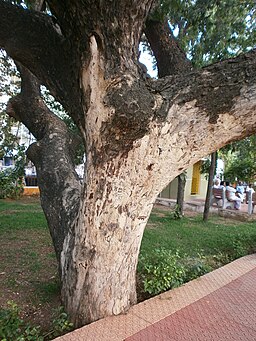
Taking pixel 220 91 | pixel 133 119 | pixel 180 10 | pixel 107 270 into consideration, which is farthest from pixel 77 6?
pixel 180 10

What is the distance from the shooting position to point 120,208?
103 inches

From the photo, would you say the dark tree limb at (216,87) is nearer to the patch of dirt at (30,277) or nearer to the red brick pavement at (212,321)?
the red brick pavement at (212,321)

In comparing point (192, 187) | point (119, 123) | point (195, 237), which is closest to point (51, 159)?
point (119, 123)

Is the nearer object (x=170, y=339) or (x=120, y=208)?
(x=170, y=339)

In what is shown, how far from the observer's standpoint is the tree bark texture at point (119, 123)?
2.44 meters

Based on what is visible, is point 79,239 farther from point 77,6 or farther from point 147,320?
point 77,6

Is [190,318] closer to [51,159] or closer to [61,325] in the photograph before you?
[61,325]

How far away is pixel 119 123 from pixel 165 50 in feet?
8.78

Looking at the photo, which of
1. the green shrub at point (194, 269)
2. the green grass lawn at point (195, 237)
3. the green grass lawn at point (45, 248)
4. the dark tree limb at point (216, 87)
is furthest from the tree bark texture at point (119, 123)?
the green grass lawn at point (195, 237)

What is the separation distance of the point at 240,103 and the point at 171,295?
2.18m

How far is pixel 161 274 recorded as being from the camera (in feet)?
11.0

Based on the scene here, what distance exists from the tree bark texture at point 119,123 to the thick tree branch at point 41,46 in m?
0.01

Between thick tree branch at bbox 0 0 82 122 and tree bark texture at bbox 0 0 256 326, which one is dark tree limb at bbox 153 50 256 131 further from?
thick tree branch at bbox 0 0 82 122

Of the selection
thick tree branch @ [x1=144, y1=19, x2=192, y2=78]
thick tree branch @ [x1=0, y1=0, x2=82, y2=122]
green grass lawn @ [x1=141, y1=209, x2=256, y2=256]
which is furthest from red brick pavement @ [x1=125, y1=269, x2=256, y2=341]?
thick tree branch @ [x1=144, y1=19, x2=192, y2=78]
